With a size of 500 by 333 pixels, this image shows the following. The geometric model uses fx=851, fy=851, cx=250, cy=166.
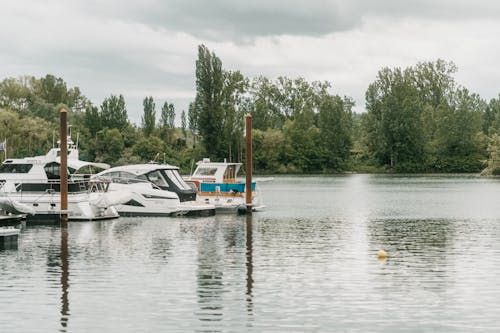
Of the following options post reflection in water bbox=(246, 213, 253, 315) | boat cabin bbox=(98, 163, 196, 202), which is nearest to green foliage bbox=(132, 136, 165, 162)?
boat cabin bbox=(98, 163, 196, 202)

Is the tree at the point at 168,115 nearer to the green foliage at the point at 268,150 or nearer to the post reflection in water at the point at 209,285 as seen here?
the green foliage at the point at 268,150

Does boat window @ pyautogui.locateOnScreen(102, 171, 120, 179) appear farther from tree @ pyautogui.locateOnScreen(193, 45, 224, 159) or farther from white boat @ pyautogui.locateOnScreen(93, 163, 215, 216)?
tree @ pyautogui.locateOnScreen(193, 45, 224, 159)

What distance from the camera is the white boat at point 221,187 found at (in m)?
57.5

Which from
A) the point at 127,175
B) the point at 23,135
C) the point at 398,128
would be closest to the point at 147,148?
the point at 23,135

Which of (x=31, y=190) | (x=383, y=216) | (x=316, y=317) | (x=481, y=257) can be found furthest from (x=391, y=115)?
(x=316, y=317)

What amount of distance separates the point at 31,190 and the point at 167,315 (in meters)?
30.5

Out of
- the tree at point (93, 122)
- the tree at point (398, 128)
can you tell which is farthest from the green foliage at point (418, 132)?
the tree at point (93, 122)

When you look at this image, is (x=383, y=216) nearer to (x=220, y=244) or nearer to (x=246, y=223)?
(x=246, y=223)

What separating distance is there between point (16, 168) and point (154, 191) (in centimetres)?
859

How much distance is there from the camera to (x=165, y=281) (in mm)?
27031

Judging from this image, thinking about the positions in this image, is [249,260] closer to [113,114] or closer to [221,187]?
[221,187]

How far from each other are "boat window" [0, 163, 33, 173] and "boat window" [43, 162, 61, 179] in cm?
103

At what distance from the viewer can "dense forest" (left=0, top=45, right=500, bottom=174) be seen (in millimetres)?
122375

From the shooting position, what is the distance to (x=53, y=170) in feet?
169
